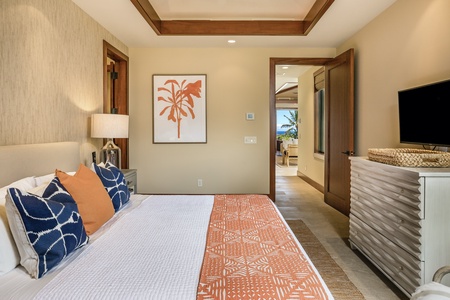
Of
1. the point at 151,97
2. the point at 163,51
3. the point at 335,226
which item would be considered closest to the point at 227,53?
the point at 163,51

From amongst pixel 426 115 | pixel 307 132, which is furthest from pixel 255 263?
pixel 307 132

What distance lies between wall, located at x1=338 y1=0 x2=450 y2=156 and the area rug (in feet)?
4.40

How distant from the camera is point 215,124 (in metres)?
4.64

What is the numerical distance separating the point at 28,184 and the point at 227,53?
3.51 m

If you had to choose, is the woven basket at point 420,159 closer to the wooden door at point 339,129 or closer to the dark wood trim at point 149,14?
the wooden door at point 339,129

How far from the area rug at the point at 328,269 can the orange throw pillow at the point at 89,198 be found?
1.72m

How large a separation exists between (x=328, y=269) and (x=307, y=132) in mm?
4609

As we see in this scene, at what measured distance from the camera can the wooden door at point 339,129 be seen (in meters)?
3.89

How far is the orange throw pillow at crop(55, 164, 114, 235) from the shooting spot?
67.9 inches

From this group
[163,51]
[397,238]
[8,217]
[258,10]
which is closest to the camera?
[8,217]

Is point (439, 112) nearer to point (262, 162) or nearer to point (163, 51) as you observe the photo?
point (262, 162)

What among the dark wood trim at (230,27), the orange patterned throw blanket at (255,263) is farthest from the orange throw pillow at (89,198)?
the dark wood trim at (230,27)

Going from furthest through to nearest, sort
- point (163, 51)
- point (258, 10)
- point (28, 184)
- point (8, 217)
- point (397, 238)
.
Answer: point (163, 51) < point (258, 10) < point (397, 238) < point (28, 184) < point (8, 217)

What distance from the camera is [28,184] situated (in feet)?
6.03
